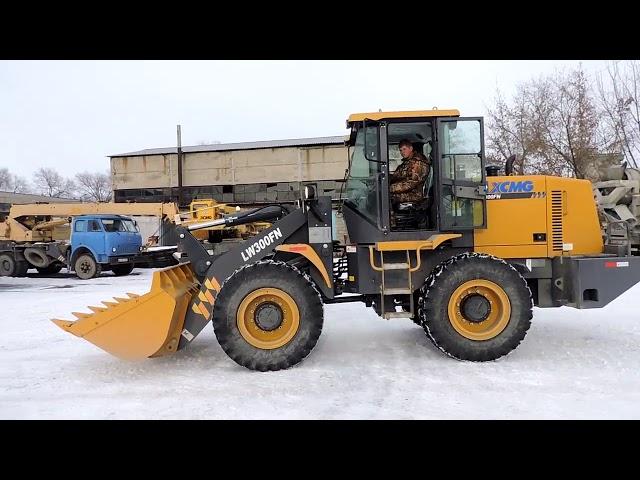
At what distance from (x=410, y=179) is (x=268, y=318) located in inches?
87.7

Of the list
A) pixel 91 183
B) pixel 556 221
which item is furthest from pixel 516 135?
pixel 91 183

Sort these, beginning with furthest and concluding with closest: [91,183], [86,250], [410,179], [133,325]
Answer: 1. [91,183]
2. [86,250]
3. [410,179]
4. [133,325]

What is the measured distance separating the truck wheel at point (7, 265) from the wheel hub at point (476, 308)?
1794cm

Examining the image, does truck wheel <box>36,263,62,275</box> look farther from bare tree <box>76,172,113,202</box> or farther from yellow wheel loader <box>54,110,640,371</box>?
bare tree <box>76,172,113,202</box>

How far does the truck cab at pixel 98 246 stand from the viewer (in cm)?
1609

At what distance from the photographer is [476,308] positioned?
16.5ft

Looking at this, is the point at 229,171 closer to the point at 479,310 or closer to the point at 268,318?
the point at 268,318

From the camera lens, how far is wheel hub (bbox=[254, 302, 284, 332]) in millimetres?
4902

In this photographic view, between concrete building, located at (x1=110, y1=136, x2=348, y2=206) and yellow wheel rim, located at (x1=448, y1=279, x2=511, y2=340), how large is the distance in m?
20.5

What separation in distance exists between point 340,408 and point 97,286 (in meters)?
11.6

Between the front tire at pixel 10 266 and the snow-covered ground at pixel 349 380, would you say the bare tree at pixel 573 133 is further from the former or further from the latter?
the front tire at pixel 10 266

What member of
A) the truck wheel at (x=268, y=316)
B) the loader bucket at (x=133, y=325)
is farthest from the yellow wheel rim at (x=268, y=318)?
the loader bucket at (x=133, y=325)

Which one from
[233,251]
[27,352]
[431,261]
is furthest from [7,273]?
[431,261]

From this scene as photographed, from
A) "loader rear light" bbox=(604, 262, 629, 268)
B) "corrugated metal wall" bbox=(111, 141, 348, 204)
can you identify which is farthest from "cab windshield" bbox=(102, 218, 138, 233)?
"loader rear light" bbox=(604, 262, 629, 268)
